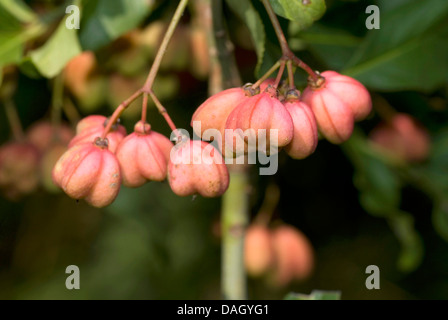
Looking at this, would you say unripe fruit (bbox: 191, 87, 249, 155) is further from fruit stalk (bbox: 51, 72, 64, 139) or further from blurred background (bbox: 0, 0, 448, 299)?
fruit stalk (bbox: 51, 72, 64, 139)

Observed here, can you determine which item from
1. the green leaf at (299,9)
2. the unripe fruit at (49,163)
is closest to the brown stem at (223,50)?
the green leaf at (299,9)

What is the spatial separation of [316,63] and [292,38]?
9 cm

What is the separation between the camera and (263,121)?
0.63m

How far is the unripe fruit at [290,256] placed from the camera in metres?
1.25

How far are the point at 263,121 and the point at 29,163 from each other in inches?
22.4

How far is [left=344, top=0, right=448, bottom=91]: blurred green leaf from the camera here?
102 centimetres

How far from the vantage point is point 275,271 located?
1254 mm

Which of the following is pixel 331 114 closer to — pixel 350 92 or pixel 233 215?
pixel 350 92

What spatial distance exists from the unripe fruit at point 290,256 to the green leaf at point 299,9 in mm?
640

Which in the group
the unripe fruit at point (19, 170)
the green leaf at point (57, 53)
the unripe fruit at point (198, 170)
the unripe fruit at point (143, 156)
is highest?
the green leaf at point (57, 53)

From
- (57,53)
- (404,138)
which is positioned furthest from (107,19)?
(404,138)

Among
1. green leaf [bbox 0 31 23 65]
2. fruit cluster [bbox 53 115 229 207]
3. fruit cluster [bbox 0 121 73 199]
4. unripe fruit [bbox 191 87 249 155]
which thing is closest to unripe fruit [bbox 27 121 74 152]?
fruit cluster [bbox 0 121 73 199]

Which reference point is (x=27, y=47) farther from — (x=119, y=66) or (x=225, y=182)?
(x=225, y=182)

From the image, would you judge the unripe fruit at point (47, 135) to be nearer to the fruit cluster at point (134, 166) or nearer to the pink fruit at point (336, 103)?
the fruit cluster at point (134, 166)
